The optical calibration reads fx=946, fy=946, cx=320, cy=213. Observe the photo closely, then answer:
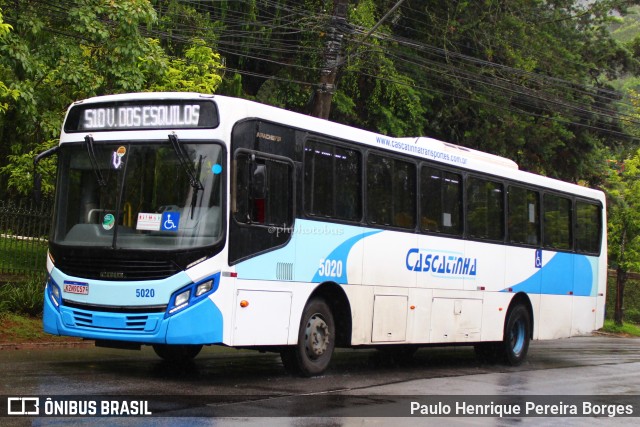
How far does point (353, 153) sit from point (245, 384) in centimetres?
375

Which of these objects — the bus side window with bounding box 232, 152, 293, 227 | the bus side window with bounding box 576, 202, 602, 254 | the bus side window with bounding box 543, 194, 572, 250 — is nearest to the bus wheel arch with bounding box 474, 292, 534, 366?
the bus side window with bounding box 543, 194, 572, 250

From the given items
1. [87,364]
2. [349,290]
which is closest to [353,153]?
[349,290]

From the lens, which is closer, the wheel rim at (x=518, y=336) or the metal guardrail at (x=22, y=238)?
the metal guardrail at (x=22, y=238)

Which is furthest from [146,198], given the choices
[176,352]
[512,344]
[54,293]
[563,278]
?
[563,278]

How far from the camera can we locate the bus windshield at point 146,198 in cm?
1095

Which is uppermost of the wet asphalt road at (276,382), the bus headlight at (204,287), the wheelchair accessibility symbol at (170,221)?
the wheelchair accessibility symbol at (170,221)

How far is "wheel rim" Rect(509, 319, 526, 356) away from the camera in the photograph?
17.6 metres

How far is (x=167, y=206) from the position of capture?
11.0m

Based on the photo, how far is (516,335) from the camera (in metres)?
17.8

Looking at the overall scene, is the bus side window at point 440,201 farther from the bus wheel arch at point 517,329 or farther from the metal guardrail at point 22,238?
the metal guardrail at point 22,238

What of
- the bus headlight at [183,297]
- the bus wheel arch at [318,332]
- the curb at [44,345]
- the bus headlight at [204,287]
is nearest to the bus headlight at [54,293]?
the bus headlight at [183,297]

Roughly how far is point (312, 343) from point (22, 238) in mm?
7532

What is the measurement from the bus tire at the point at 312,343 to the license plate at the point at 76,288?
2791 millimetres

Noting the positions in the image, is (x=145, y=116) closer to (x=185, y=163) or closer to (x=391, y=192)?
(x=185, y=163)
